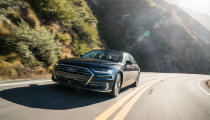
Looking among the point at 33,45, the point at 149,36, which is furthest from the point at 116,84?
the point at 149,36

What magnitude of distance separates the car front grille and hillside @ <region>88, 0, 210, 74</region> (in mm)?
35528

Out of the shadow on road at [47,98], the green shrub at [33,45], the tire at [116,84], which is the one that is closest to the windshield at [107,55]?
the tire at [116,84]

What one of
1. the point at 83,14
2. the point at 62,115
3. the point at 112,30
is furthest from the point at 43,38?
the point at 112,30

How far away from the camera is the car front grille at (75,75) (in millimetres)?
5605

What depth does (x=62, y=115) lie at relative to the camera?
4133 millimetres

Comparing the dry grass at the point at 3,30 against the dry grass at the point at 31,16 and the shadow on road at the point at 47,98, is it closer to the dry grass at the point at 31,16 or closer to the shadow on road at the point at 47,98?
the dry grass at the point at 31,16

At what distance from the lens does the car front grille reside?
221 inches

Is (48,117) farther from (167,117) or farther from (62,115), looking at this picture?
(167,117)

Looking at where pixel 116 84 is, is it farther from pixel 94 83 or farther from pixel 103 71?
pixel 94 83

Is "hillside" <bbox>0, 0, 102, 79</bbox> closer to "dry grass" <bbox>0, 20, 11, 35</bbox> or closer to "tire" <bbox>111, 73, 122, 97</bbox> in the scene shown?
"dry grass" <bbox>0, 20, 11, 35</bbox>

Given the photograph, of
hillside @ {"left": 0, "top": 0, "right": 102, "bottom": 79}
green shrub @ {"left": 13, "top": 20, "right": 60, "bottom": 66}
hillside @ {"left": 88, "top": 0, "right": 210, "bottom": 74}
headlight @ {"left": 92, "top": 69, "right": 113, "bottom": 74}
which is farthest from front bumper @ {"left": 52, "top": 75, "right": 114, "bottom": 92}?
hillside @ {"left": 88, "top": 0, "right": 210, "bottom": 74}

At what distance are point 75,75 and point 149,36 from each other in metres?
46.7

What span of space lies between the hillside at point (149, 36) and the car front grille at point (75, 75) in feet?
117

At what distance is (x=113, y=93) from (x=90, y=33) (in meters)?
15.6
